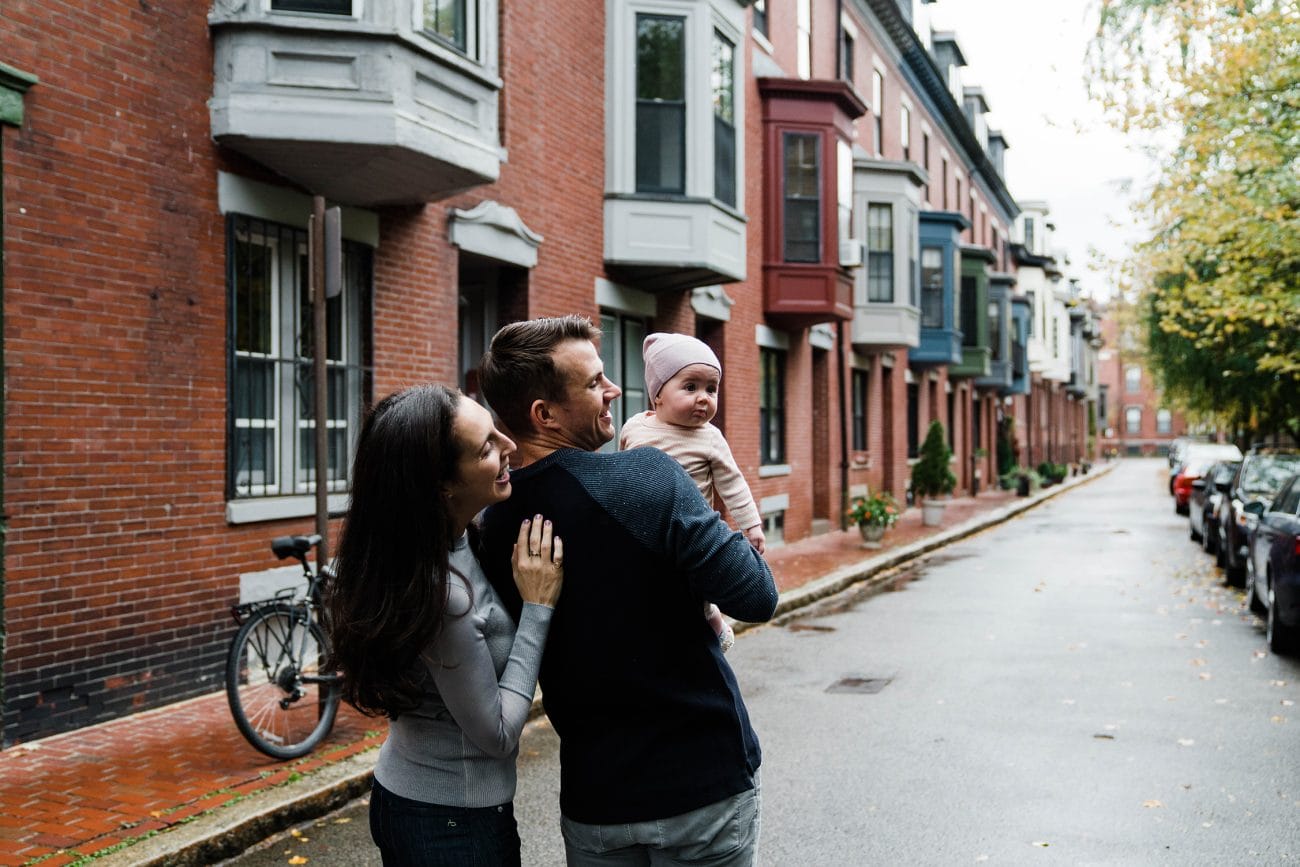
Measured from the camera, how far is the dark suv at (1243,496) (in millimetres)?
14703

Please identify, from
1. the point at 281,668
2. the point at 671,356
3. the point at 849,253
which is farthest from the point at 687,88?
the point at 671,356

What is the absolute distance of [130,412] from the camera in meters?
7.46

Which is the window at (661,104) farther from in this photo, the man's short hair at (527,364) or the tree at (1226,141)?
the man's short hair at (527,364)

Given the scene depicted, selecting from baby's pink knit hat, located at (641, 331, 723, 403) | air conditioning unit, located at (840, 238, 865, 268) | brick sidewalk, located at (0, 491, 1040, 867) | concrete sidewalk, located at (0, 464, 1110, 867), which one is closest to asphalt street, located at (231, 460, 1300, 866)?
concrete sidewalk, located at (0, 464, 1110, 867)

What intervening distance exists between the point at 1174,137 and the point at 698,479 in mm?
18318

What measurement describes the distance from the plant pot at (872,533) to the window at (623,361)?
5332mm

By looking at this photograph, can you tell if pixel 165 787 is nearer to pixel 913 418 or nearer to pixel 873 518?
pixel 873 518

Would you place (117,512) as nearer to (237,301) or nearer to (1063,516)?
(237,301)

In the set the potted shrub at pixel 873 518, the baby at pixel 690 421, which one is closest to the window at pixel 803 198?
the potted shrub at pixel 873 518

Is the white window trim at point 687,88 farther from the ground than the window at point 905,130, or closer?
closer

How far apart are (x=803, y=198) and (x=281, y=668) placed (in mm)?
14967

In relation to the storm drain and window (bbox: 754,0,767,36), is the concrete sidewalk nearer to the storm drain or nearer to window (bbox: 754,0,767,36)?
the storm drain

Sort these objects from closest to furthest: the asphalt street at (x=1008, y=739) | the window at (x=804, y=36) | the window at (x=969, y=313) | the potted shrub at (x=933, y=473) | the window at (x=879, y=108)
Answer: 1. the asphalt street at (x=1008, y=739)
2. the window at (x=804, y=36)
3. the potted shrub at (x=933, y=473)
4. the window at (x=879, y=108)
5. the window at (x=969, y=313)

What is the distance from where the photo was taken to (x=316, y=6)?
851cm
